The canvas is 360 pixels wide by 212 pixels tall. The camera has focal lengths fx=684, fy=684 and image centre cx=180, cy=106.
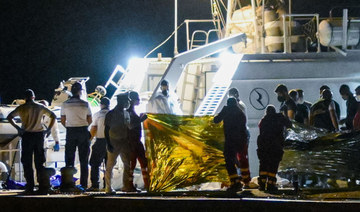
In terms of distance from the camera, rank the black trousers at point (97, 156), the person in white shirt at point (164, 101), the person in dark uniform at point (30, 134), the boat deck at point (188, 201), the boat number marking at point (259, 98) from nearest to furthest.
Answer: 1. the boat deck at point (188, 201)
2. the person in dark uniform at point (30, 134)
3. the person in white shirt at point (164, 101)
4. the black trousers at point (97, 156)
5. the boat number marking at point (259, 98)

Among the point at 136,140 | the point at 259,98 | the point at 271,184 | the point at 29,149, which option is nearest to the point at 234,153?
the point at 271,184

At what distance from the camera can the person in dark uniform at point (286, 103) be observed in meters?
11.9

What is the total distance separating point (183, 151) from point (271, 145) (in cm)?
156

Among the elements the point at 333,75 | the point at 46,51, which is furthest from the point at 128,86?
the point at 46,51

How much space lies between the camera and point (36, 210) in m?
10.6

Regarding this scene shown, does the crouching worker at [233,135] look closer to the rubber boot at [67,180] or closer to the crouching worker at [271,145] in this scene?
the crouching worker at [271,145]

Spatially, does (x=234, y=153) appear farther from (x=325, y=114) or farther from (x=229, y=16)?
→ (x=229, y=16)

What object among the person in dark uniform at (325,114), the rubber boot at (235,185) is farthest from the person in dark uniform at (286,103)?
the rubber boot at (235,185)

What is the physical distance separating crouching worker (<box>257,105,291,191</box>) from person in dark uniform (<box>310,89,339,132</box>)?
1.20m

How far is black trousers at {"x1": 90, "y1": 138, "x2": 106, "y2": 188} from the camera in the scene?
1270 centimetres

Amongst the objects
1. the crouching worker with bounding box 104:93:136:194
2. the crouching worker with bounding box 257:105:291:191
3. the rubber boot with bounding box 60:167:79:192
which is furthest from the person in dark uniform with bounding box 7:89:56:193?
the crouching worker with bounding box 257:105:291:191

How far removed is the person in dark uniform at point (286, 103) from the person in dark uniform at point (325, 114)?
1.33 feet

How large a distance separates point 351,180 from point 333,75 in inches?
153

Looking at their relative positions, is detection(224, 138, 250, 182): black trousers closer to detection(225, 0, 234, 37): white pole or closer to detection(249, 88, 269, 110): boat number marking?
detection(249, 88, 269, 110): boat number marking
